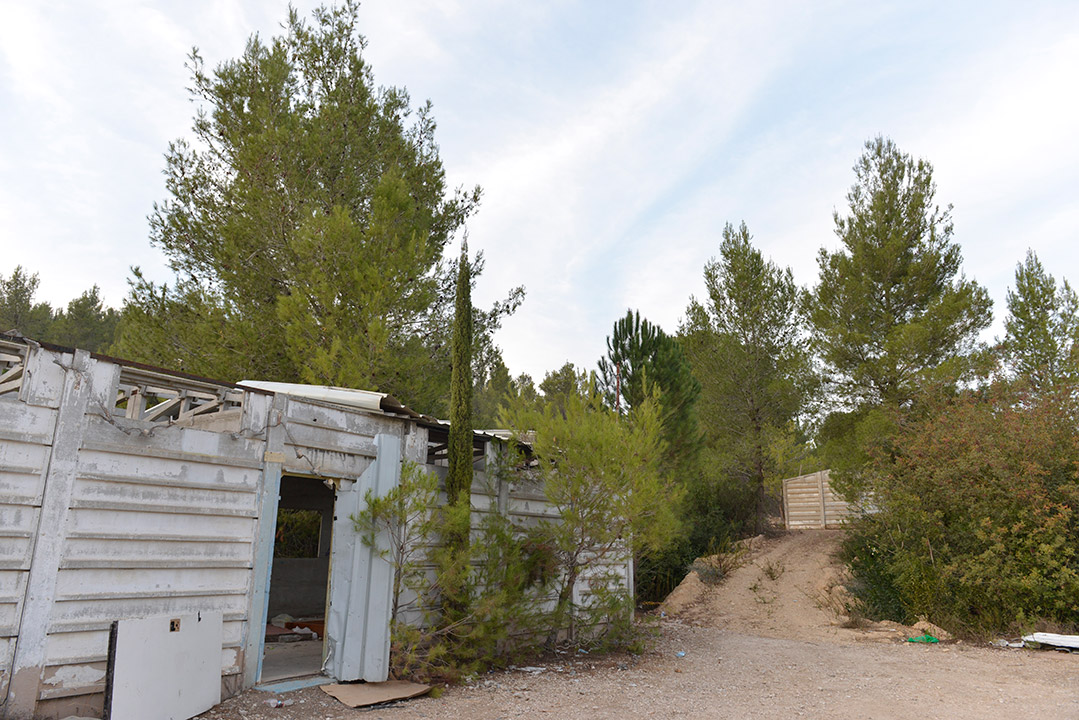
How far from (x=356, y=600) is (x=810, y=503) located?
16.0m

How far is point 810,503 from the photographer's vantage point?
18.7 metres

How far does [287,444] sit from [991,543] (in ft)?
36.1

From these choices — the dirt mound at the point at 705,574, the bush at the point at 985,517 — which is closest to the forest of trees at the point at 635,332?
the bush at the point at 985,517

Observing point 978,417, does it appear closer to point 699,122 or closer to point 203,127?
point 699,122

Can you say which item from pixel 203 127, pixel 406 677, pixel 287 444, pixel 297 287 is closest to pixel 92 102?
pixel 203 127

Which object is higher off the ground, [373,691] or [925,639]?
[373,691]

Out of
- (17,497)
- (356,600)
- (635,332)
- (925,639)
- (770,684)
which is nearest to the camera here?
(17,497)

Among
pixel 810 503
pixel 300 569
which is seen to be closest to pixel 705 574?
pixel 810 503

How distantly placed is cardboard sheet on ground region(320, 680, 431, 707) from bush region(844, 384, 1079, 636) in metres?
9.07

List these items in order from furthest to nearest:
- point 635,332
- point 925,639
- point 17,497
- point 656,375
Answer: point 635,332 < point 656,375 < point 925,639 < point 17,497

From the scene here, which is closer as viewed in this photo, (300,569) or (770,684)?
(770,684)

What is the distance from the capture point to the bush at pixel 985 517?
9.79m

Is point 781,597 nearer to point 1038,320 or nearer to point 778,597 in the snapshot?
point 778,597

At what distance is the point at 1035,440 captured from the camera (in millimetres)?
10312
